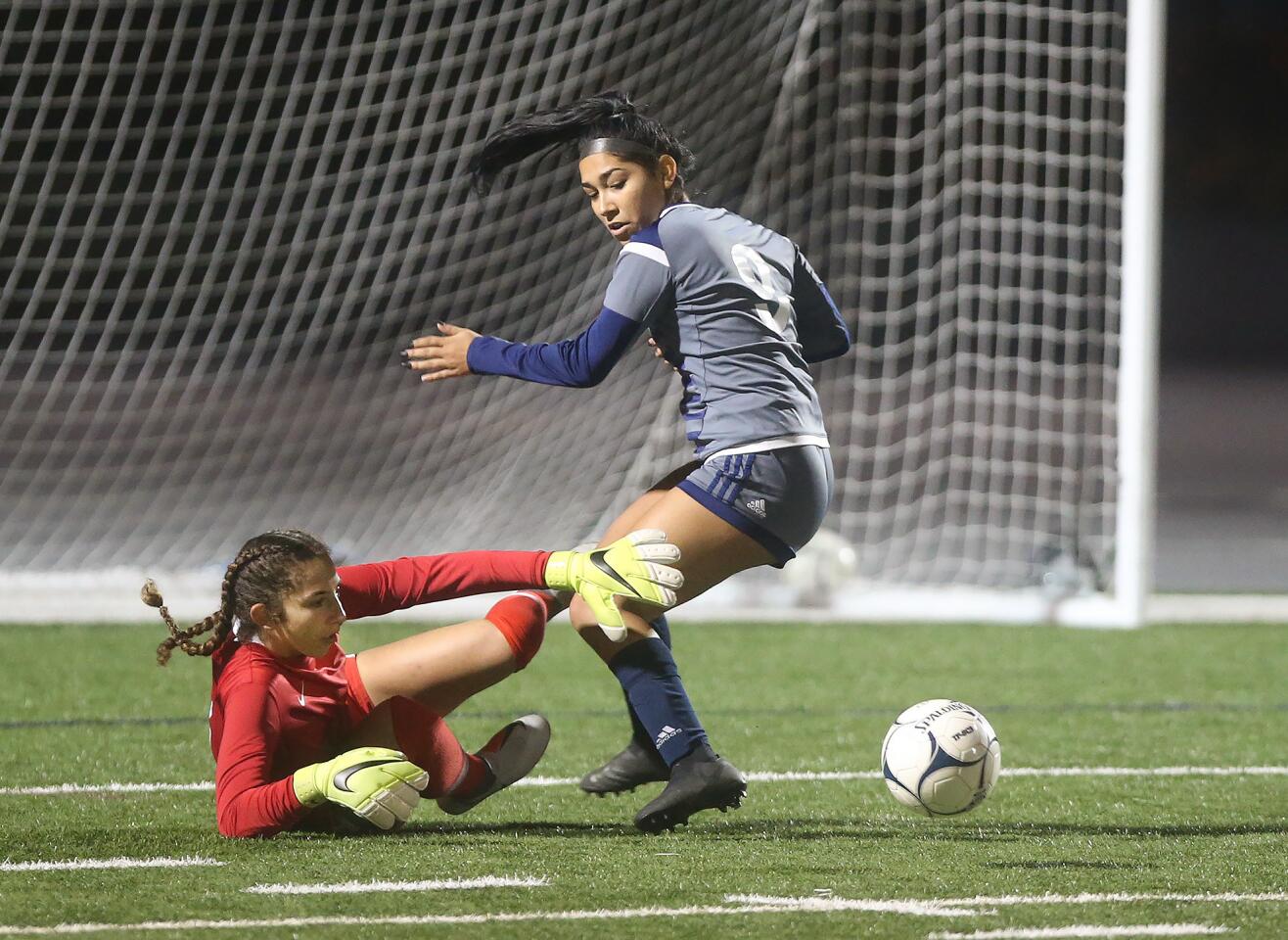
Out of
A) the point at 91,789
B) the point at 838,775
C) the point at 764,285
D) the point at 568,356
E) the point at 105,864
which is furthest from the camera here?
the point at 838,775

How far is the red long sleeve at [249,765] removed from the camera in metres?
3.52

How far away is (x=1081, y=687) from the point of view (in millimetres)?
6500

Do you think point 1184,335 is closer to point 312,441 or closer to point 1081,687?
point 312,441

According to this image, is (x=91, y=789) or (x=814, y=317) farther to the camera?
(x=91, y=789)

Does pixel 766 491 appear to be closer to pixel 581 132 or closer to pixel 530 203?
pixel 581 132

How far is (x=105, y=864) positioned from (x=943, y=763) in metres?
1.70

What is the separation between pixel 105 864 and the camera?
11.1 ft

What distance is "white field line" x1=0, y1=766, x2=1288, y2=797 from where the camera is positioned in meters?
4.38

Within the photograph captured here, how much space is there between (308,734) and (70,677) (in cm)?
320

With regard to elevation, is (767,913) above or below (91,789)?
above

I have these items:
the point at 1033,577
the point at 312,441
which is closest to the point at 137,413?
the point at 312,441

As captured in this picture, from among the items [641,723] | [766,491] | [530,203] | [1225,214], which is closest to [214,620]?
[641,723]

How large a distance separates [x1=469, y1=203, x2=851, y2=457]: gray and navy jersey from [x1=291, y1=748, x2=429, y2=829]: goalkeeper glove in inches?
35.4

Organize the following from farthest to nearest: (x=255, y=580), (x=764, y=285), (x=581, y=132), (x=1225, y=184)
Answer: (x=1225, y=184)
(x=581, y=132)
(x=764, y=285)
(x=255, y=580)
